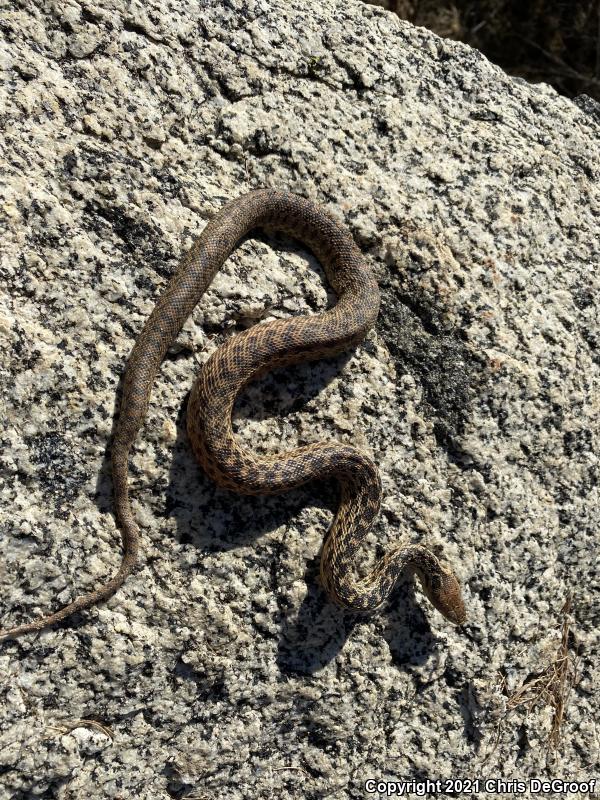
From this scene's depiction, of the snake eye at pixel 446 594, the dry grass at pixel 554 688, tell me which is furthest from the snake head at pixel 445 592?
the dry grass at pixel 554 688

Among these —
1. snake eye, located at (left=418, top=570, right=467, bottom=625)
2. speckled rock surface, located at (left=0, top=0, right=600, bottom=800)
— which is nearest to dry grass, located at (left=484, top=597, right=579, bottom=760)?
speckled rock surface, located at (left=0, top=0, right=600, bottom=800)

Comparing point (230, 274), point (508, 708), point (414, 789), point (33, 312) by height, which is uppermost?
point (230, 274)

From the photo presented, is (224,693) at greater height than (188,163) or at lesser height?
lesser

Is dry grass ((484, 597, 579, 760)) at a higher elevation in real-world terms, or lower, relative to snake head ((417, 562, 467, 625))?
lower

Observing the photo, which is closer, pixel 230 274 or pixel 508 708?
pixel 230 274

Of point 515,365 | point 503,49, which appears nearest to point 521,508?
point 515,365

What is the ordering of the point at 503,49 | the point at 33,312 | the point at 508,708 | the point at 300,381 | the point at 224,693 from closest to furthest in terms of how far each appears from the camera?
the point at 33,312, the point at 224,693, the point at 300,381, the point at 508,708, the point at 503,49

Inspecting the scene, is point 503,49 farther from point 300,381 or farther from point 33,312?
point 33,312

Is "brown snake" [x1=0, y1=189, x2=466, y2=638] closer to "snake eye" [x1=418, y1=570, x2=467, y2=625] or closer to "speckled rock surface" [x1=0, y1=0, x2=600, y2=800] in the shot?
"snake eye" [x1=418, y1=570, x2=467, y2=625]
